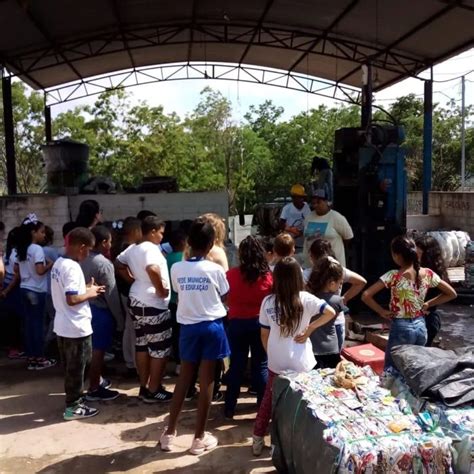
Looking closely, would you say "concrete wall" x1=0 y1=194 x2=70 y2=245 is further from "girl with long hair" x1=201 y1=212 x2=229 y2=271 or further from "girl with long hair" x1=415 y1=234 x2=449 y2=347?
"girl with long hair" x1=415 y1=234 x2=449 y2=347

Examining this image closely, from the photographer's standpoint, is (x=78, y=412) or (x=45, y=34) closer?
(x=78, y=412)

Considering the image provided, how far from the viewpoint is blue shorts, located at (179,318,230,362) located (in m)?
3.44

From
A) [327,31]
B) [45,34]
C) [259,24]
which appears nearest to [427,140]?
[327,31]

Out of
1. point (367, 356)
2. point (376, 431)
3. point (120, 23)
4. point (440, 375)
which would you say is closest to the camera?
point (376, 431)

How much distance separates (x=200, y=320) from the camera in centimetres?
344

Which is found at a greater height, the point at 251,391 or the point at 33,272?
the point at 33,272

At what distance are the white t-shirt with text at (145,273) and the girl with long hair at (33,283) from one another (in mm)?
1426

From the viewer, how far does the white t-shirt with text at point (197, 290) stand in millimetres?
3438

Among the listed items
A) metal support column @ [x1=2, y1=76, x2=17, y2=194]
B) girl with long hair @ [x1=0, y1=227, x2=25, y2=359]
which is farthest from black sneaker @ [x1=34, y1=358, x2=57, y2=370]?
metal support column @ [x1=2, y1=76, x2=17, y2=194]

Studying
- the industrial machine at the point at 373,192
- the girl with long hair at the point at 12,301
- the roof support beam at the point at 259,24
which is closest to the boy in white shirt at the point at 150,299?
the girl with long hair at the point at 12,301

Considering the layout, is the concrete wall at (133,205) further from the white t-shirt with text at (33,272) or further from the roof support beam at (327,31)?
the white t-shirt with text at (33,272)

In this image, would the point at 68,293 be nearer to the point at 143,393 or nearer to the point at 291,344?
the point at 143,393

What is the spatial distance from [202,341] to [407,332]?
1458mm

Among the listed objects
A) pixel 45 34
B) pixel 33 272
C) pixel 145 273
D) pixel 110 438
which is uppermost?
pixel 45 34
